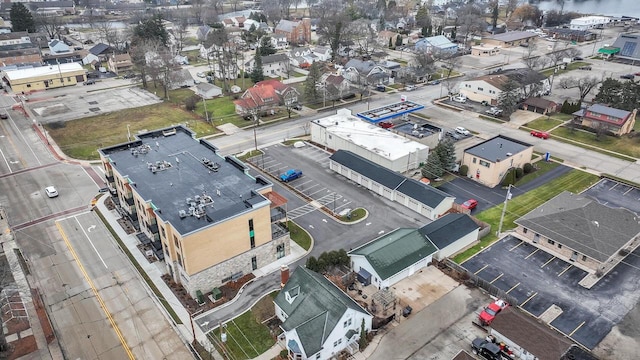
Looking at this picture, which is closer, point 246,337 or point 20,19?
point 246,337

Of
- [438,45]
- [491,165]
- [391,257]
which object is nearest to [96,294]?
[391,257]

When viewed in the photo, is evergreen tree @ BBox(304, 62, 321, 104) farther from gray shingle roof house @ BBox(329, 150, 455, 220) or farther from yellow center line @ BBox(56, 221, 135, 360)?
yellow center line @ BBox(56, 221, 135, 360)

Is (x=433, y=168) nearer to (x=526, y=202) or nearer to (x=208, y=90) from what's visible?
(x=526, y=202)

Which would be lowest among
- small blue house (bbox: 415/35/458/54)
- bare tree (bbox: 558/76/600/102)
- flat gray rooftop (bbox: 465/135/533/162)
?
flat gray rooftop (bbox: 465/135/533/162)

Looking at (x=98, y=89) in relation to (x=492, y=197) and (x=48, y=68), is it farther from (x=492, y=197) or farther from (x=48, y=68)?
(x=492, y=197)

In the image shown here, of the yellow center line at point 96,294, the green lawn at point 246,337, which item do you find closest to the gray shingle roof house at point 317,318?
the green lawn at point 246,337

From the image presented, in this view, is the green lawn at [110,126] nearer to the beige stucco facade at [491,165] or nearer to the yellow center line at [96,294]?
the yellow center line at [96,294]

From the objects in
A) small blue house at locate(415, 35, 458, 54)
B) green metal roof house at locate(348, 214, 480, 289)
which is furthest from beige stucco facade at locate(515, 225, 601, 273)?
small blue house at locate(415, 35, 458, 54)
